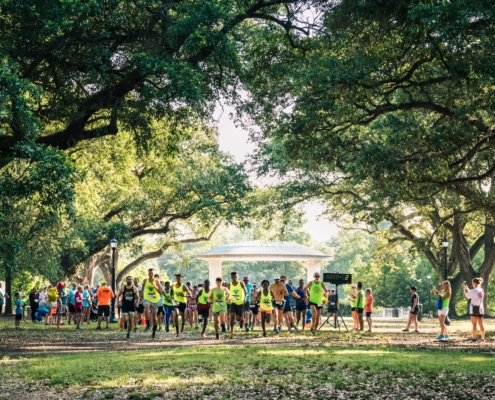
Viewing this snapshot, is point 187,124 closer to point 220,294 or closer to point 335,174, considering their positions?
point 220,294

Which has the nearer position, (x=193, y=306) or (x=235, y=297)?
(x=235, y=297)

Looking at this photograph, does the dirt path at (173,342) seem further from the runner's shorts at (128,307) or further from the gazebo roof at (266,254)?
the gazebo roof at (266,254)

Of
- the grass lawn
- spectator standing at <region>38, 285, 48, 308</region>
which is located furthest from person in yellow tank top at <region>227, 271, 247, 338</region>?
spectator standing at <region>38, 285, 48, 308</region>

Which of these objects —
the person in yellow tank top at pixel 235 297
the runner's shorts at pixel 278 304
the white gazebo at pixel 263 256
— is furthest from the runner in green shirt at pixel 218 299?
the white gazebo at pixel 263 256

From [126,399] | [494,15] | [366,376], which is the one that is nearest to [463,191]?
[494,15]

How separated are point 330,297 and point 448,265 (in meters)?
14.5

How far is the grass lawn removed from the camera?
422 inches

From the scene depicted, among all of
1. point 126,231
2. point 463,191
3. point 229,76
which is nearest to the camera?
point 229,76

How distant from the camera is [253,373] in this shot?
491 inches

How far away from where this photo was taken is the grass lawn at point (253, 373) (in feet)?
35.2

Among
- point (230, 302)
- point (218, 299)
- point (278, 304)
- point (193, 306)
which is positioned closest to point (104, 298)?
point (193, 306)

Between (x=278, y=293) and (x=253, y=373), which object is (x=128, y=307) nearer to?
(x=278, y=293)

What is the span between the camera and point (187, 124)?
19859 mm

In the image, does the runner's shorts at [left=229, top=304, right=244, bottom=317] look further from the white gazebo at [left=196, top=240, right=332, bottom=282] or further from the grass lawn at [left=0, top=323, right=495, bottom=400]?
the white gazebo at [left=196, top=240, right=332, bottom=282]
